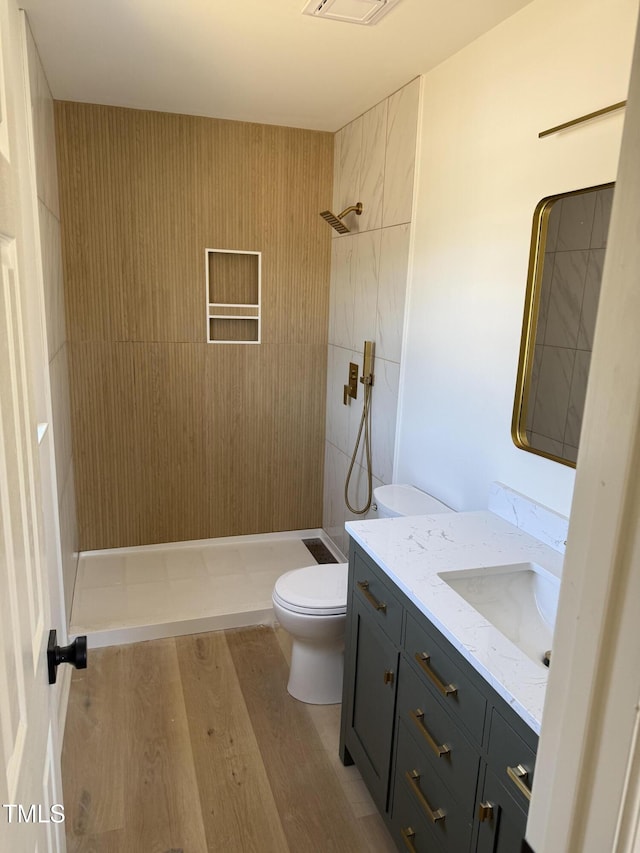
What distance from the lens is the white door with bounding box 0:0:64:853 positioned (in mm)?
685

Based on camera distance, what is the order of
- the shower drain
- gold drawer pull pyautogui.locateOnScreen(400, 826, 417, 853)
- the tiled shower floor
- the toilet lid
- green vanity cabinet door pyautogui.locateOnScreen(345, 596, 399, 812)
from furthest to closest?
the shower drain
the tiled shower floor
the toilet lid
green vanity cabinet door pyautogui.locateOnScreen(345, 596, 399, 812)
gold drawer pull pyautogui.locateOnScreen(400, 826, 417, 853)

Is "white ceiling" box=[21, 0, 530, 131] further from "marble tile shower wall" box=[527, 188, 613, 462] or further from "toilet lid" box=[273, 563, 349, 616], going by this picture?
"toilet lid" box=[273, 563, 349, 616]

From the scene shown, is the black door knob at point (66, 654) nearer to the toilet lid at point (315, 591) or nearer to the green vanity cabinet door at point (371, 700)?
the green vanity cabinet door at point (371, 700)

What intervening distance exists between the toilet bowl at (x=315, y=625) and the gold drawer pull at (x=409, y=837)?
0.76m

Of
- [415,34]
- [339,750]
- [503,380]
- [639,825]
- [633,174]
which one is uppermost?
[415,34]

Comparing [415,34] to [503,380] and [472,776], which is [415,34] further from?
[472,776]

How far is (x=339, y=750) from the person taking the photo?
2176mm

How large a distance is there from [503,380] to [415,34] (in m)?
1.24

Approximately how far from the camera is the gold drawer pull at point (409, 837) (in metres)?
1.61

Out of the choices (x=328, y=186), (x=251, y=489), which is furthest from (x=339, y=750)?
(x=328, y=186)

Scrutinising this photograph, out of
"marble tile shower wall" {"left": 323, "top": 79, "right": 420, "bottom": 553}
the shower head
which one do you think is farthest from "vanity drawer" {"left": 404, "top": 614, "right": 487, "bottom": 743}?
the shower head

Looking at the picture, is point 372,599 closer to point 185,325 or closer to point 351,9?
point 351,9

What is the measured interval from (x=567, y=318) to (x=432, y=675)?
1061 millimetres

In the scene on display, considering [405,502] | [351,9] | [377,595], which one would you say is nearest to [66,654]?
[377,595]
